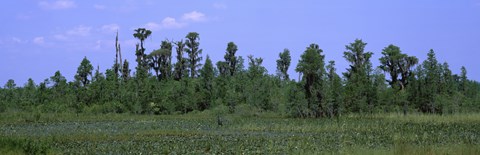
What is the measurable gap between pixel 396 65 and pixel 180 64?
3489cm

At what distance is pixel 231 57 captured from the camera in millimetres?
87562

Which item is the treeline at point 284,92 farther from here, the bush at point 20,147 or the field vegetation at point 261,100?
the bush at point 20,147

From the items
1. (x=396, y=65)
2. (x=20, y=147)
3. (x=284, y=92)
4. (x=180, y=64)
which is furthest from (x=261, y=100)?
(x=20, y=147)

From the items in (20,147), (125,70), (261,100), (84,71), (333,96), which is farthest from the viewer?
(125,70)

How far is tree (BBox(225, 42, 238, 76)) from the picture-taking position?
87.1m

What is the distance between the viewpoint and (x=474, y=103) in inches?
2031

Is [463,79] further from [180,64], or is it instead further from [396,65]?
[180,64]

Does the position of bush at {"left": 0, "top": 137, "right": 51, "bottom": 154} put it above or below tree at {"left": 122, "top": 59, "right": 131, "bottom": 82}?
below

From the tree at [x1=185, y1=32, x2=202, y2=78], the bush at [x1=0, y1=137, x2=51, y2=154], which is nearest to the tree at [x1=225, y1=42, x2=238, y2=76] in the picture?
the tree at [x1=185, y1=32, x2=202, y2=78]

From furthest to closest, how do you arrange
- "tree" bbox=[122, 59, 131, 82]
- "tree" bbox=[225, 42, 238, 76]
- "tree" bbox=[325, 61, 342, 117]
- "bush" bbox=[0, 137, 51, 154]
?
"tree" bbox=[225, 42, 238, 76] < "tree" bbox=[122, 59, 131, 82] < "tree" bbox=[325, 61, 342, 117] < "bush" bbox=[0, 137, 51, 154]

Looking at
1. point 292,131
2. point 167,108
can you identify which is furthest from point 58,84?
point 292,131

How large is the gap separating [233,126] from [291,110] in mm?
15119

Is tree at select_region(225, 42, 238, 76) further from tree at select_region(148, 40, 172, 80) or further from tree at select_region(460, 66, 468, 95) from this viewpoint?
tree at select_region(460, 66, 468, 95)

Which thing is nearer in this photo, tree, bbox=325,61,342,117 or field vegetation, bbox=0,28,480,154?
field vegetation, bbox=0,28,480,154
